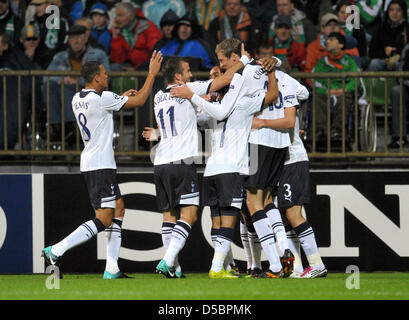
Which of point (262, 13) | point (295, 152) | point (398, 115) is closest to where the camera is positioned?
point (295, 152)

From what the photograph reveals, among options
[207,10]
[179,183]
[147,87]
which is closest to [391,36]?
[207,10]

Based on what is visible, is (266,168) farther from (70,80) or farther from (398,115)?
(70,80)

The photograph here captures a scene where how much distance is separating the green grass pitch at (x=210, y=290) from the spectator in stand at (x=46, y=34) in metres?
4.77

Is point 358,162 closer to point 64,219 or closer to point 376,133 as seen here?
point 376,133

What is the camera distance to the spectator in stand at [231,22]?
13531mm

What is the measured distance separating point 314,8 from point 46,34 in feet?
12.8

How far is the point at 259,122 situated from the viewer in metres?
9.56

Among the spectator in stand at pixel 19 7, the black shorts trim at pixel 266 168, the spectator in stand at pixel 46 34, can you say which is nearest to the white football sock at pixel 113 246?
the black shorts trim at pixel 266 168

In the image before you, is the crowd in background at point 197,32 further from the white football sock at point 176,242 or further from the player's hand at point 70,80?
the white football sock at point 176,242

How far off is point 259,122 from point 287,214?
1026 mm

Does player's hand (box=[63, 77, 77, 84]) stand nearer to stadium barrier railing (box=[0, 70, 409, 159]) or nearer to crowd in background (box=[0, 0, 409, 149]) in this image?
stadium barrier railing (box=[0, 70, 409, 159])

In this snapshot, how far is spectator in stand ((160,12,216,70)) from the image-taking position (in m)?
12.8

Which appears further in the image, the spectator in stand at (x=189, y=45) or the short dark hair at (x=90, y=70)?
the spectator in stand at (x=189, y=45)

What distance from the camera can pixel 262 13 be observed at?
45.7 ft
